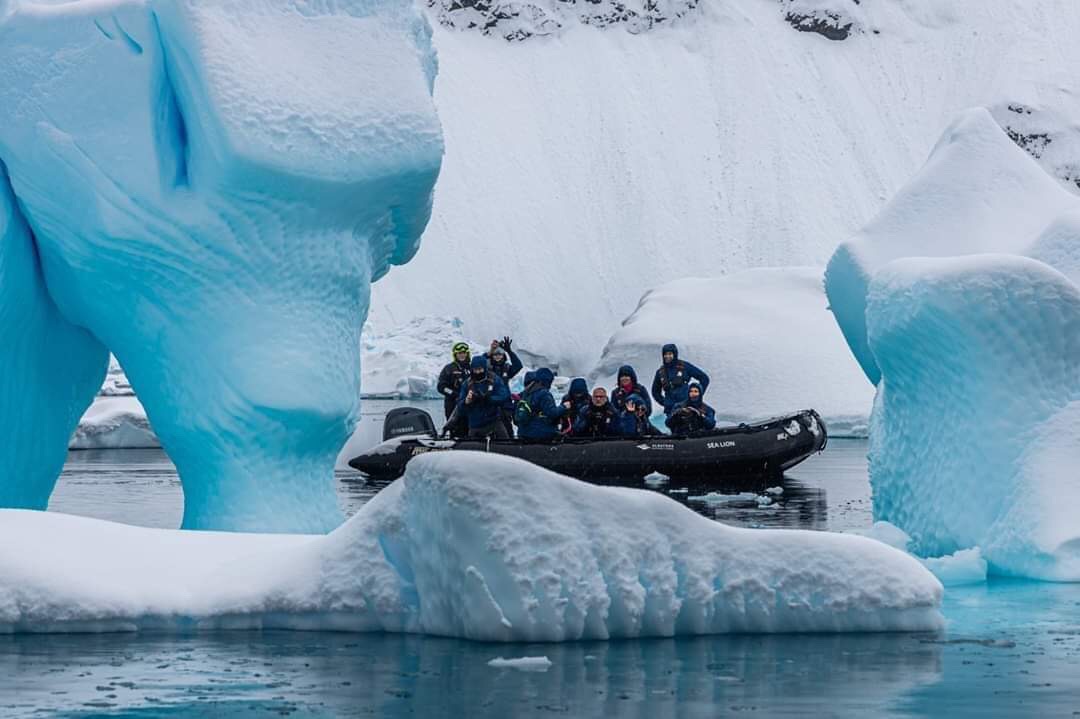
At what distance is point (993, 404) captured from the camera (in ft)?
37.5

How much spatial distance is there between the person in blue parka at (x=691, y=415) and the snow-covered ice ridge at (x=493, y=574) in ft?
36.2

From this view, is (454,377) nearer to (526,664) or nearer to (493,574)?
(493,574)

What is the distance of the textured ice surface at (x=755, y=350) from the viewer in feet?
97.7

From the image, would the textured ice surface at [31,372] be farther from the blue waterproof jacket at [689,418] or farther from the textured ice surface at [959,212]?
the blue waterproof jacket at [689,418]

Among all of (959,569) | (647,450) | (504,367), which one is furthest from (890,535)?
(504,367)

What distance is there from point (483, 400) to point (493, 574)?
34.9ft

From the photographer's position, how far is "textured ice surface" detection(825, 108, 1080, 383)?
1363 cm

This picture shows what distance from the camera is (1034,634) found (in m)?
8.53

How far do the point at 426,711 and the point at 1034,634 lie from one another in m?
3.37

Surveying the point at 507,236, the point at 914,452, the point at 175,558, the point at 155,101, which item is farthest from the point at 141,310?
the point at 507,236

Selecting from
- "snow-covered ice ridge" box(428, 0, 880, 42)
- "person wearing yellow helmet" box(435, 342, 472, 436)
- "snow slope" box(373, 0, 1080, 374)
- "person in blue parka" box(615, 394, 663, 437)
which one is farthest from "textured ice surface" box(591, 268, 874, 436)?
"snow-covered ice ridge" box(428, 0, 880, 42)

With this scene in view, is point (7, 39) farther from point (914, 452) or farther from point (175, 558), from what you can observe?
point (914, 452)

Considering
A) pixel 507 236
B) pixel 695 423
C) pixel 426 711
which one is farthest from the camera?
pixel 507 236

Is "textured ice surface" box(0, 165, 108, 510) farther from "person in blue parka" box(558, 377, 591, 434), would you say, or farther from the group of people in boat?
"person in blue parka" box(558, 377, 591, 434)
